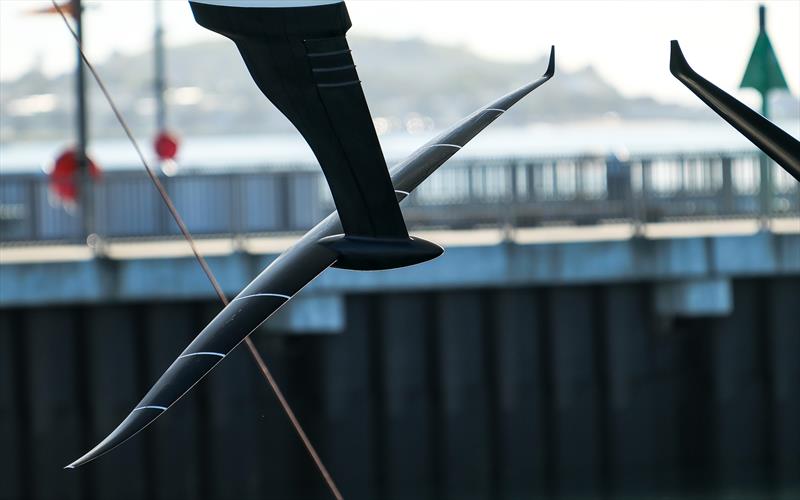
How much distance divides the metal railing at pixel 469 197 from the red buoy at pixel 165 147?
744 centimetres

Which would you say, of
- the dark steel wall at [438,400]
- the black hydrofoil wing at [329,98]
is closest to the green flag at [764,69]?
the dark steel wall at [438,400]

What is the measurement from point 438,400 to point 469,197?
381cm

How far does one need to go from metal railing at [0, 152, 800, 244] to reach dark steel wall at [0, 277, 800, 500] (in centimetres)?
125

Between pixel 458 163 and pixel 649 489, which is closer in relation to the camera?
pixel 649 489

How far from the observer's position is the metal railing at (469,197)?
53.6 ft

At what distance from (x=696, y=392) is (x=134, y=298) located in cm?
655

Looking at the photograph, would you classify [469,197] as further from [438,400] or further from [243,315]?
[243,315]

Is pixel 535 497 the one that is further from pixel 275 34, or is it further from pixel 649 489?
pixel 275 34

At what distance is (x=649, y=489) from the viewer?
15.8 meters

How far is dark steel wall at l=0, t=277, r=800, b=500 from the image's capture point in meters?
15.2

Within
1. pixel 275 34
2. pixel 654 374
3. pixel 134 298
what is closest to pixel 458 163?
pixel 654 374

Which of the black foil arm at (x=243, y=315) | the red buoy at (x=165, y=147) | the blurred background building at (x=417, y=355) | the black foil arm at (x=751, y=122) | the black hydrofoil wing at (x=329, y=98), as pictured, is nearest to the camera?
the black hydrofoil wing at (x=329, y=98)

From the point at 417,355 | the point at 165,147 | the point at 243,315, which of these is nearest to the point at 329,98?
the point at 243,315

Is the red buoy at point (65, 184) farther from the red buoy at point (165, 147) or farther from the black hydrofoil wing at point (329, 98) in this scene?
the black hydrofoil wing at point (329, 98)
